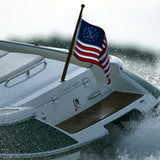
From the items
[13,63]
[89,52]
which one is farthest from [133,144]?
[13,63]

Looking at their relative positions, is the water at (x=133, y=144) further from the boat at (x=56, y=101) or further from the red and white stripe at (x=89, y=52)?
the red and white stripe at (x=89, y=52)

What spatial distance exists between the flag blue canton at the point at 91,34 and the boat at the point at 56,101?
603 millimetres

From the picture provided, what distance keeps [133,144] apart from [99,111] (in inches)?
28.7

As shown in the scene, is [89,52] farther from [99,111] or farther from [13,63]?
[13,63]

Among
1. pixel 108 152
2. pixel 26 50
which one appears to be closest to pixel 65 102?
pixel 108 152

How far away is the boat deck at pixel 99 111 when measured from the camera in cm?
789

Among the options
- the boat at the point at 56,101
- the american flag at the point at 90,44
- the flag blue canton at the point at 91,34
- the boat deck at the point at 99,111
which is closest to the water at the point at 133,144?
the boat at the point at 56,101

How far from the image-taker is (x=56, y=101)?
7848 millimetres

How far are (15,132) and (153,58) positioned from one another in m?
9.03

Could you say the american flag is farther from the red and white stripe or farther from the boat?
the boat

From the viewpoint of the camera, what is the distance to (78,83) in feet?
27.1

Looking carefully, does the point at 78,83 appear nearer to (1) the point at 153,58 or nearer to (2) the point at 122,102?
(2) the point at 122,102

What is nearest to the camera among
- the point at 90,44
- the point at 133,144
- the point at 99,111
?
the point at 90,44

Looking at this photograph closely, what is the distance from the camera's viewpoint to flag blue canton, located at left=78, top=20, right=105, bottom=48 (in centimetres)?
790
